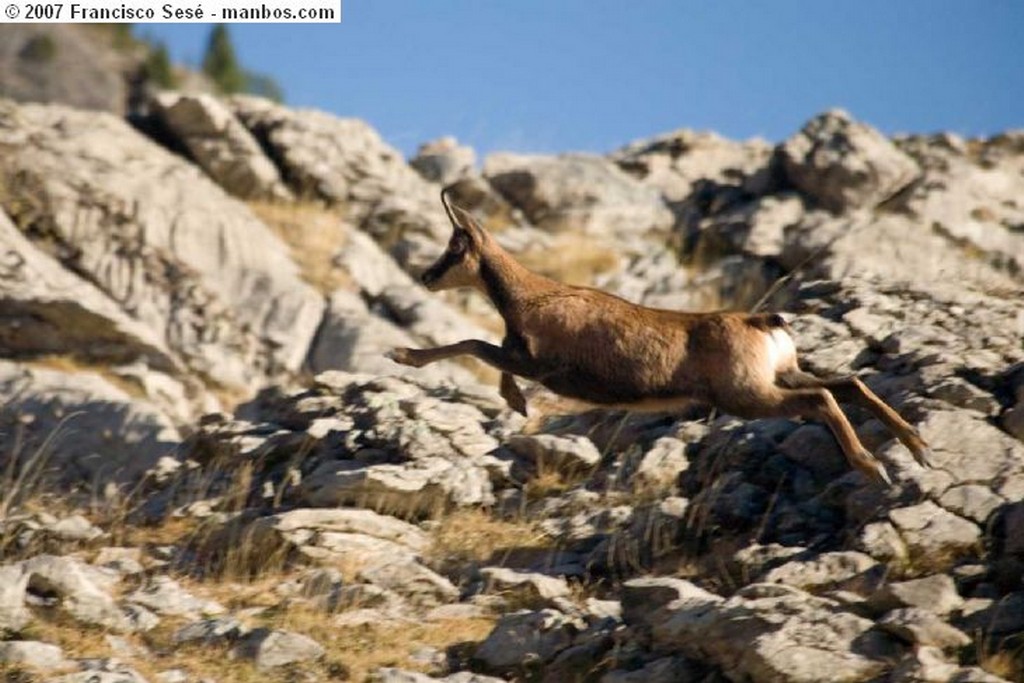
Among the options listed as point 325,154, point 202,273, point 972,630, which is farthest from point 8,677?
point 325,154

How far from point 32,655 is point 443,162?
16.8 meters

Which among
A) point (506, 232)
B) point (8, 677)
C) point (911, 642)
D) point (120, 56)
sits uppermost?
point (120, 56)

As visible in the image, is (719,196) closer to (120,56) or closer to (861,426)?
(861,426)

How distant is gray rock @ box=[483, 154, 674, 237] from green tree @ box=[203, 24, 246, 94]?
163 ft

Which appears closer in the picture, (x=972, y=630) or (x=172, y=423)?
(x=972, y=630)

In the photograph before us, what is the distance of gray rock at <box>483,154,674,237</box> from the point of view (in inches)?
910

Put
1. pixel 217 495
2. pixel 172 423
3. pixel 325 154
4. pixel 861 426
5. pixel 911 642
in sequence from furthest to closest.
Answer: pixel 325 154 < pixel 172 423 < pixel 217 495 < pixel 861 426 < pixel 911 642

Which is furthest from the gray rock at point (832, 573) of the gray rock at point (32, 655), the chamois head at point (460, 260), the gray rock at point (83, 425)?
the gray rock at point (83, 425)

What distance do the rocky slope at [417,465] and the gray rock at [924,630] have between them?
0.02m

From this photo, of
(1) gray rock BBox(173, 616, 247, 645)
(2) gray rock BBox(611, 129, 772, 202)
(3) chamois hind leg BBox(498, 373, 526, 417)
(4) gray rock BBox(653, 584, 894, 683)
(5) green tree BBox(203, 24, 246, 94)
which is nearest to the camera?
(4) gray rock BBox(653, 584, 894, 683)

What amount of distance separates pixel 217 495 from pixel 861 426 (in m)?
4.71

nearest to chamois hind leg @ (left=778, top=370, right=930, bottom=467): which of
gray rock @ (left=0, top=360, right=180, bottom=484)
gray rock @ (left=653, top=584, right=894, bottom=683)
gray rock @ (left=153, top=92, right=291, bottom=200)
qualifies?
gray rock @ (left=653, top=584, right=894, bottom=683)

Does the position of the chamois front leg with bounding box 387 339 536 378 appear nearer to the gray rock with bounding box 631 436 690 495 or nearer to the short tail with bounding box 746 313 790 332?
the gray rock with bounding box 631 436 690 495

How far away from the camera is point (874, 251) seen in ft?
62.9
